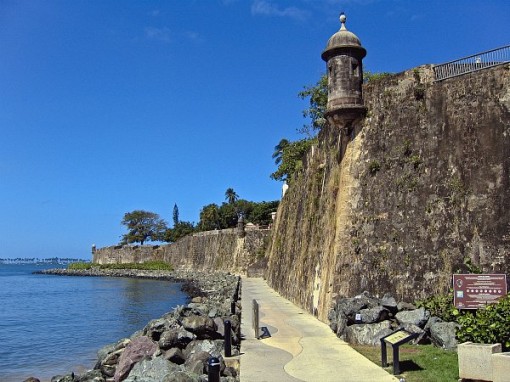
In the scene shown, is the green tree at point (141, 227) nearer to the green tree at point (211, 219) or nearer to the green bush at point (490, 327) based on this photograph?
the green tree at point (211, 219)

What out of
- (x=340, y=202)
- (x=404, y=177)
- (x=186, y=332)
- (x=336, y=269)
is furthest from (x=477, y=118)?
(x=186, y=332)

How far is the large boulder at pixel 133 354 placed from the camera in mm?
13764

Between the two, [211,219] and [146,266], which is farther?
[211,219]

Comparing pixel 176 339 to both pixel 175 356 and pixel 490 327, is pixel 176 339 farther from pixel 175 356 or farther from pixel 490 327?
pixel 490 327

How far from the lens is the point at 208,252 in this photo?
7331 centimetres

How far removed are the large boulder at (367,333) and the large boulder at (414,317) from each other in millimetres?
355

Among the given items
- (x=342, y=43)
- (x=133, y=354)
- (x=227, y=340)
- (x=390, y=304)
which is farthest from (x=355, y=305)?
(x=342, y=43)

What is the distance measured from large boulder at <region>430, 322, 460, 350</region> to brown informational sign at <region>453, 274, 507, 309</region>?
660mm

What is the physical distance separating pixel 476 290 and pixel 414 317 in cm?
170

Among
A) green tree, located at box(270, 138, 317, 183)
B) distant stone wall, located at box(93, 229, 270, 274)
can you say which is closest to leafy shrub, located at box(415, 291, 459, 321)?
green tree, located at box(270, 138, 317, 183)

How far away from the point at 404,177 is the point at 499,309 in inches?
293

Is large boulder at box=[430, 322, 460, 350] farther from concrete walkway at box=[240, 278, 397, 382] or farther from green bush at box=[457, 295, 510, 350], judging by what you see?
green bush at box=[457, 295, 510, 350]

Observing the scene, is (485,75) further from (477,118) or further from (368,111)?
(368,111)

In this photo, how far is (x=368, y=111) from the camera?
59.8ft
